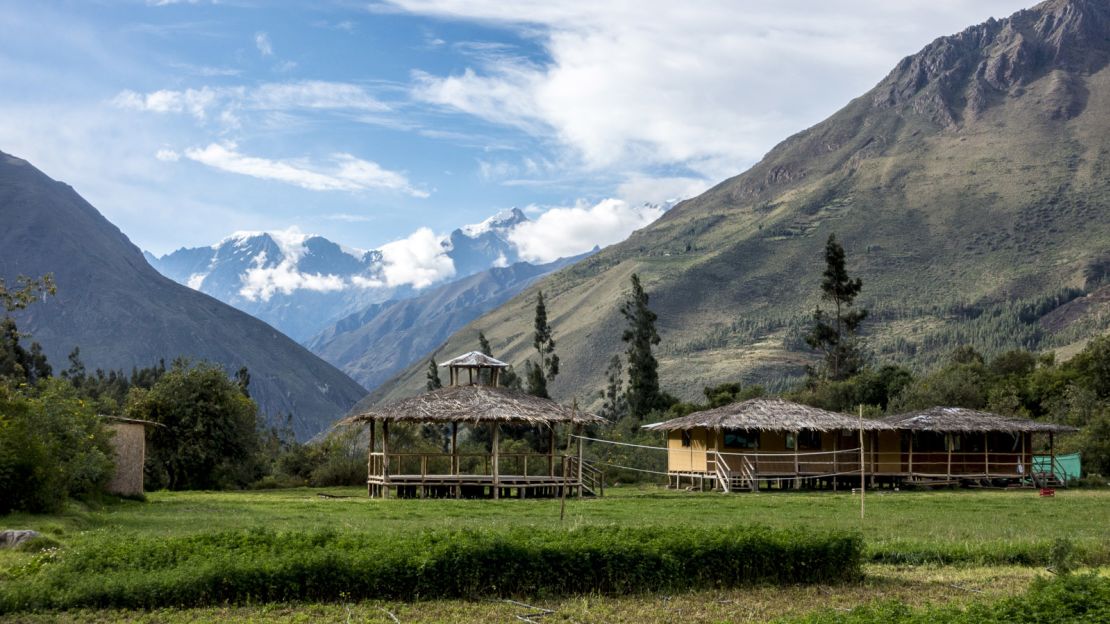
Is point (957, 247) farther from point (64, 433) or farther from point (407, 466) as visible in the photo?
point (64, 433)

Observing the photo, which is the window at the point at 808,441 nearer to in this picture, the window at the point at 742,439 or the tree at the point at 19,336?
the window at the point at 742,439

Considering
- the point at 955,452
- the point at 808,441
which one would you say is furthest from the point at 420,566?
Answer: the point at 955,452

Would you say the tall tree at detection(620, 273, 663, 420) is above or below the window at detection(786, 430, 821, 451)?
above

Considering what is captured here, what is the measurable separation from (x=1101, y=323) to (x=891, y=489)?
74255 millimetres

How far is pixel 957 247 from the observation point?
5231 inches

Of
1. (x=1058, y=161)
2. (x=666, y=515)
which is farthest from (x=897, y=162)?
(x=666, y=515)

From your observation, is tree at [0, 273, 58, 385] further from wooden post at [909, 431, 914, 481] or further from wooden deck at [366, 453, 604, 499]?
wooden post at [909, 431, 914, 481]

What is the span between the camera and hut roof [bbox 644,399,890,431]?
1411 inches

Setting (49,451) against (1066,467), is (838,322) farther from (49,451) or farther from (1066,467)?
(49,451)

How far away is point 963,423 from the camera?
125ft

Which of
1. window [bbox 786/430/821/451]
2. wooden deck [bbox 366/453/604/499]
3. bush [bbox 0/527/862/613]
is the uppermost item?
window [bbox 786/430/821/451]

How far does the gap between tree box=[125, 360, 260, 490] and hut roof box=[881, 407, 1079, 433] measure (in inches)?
999

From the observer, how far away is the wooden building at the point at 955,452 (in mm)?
39562

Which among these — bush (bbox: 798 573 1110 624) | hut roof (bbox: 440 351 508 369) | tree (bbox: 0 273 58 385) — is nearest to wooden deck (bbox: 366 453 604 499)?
hut roof (bbox: 440 351 508 369)
